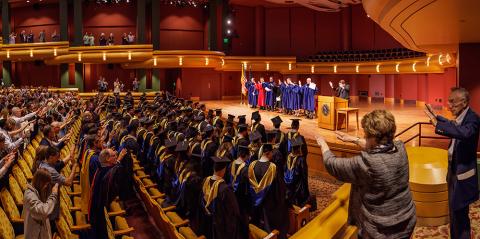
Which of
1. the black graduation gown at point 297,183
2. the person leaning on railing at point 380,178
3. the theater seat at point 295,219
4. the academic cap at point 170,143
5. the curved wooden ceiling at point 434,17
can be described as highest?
the curved wooden ceiling at point 434,17

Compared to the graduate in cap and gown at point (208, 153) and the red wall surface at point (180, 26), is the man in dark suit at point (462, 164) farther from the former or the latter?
the red wall surface at point (180, 26)

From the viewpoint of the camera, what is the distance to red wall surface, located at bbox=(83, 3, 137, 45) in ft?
85.0

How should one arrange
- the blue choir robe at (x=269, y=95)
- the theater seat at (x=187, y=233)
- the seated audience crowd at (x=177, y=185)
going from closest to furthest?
the seated audience crowd at (x=177, y=185) < the theater seat at (x=187, y=233) < the blue choir robe at (x=269, y=95)

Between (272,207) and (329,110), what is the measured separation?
258 inches

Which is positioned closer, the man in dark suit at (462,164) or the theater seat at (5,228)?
the man in dark suit at (462,164)

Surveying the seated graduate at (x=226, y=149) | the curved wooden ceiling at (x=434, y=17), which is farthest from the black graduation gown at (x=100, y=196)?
the curved wooden ceiling at (x=434, y=17)

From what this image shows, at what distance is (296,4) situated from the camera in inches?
1003

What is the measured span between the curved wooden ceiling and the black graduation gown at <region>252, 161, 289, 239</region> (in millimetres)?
2543

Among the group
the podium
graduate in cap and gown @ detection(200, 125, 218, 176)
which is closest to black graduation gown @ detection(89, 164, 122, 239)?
graduate in cap and gown @ detection(200, 125, 218, 176)

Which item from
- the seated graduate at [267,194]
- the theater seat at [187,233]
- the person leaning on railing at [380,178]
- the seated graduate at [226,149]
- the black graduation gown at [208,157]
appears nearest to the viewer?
the person leaning on railing at [380,178]

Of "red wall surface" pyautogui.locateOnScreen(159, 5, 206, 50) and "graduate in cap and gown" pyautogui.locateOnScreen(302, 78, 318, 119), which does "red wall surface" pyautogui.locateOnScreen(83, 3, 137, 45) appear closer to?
"red wall surface" pyautogui.locateOnScreen(159, 5, 206, 50)

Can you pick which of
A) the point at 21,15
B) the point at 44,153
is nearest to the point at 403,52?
the point at 44,153

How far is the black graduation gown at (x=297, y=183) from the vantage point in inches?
241

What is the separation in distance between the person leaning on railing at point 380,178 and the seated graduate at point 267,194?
250 centimetres
